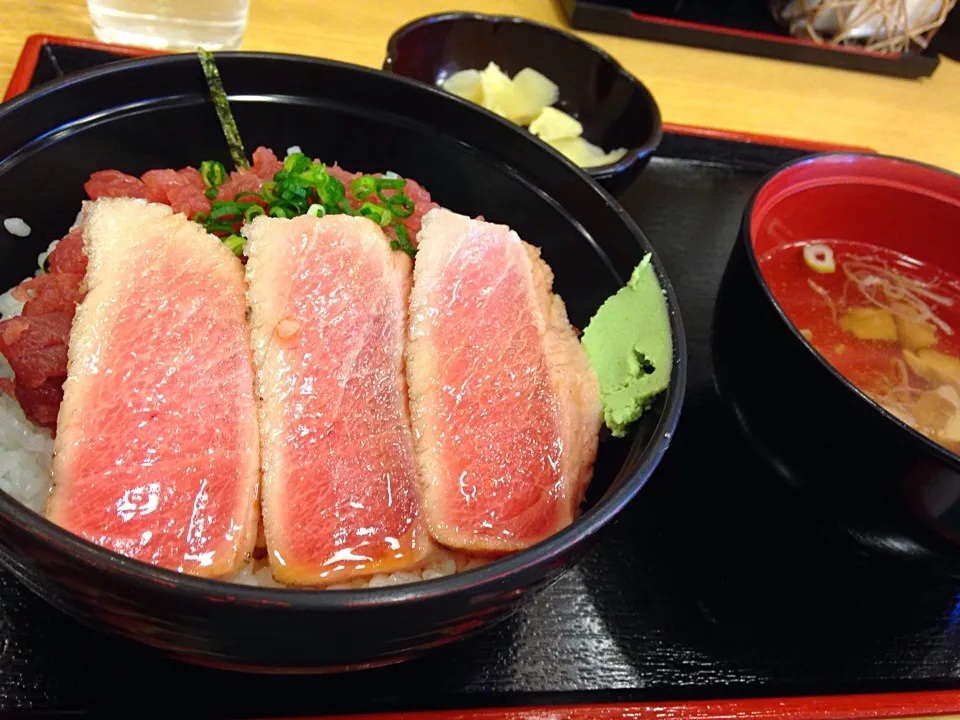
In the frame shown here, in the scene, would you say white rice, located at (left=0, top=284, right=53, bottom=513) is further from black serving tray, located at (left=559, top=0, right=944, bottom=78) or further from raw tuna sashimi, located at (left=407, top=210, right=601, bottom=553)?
black serving tray, located at (left=559, top=0, right=944, bottom=78)

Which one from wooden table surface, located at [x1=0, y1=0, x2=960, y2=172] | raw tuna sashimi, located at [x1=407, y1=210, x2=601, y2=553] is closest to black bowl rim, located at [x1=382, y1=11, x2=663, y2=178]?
wooden table surface, located at [x1=0, y1=0, x2=960, y2=172]

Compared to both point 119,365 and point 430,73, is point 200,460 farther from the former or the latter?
point 430,73

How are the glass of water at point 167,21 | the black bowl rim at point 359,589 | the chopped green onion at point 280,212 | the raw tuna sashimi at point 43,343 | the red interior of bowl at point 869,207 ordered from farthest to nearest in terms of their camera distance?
the glass of water at point 167,21 < the red interior of bowl at point 869,207 < the chopped green onion at point 280,212 < the raw tuna sashimi at point 43,343 < the black bowl rim at point 359,589

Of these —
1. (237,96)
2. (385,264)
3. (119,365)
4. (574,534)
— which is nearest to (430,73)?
(237,96)

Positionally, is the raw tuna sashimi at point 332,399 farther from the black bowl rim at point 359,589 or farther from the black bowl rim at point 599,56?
the black bowl rim at point 599,56

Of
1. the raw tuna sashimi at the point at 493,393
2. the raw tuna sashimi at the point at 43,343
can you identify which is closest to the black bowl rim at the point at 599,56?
the raw tuna sashimi at the point at 493,393

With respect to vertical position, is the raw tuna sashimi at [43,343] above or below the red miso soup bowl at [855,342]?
above

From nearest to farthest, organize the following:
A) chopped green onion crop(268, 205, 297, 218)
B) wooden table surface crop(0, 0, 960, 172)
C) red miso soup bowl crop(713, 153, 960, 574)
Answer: red miso soup bowl crop(713, 153, 960, 574) < chopped green onion crop(268, 205, 297, 218) < wooden table surface crop(0, 0, 960, 172)
